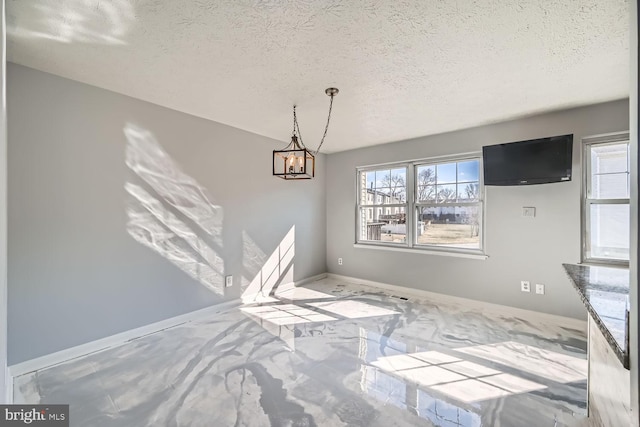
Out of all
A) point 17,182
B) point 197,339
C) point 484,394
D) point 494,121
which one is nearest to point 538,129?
point 494,121

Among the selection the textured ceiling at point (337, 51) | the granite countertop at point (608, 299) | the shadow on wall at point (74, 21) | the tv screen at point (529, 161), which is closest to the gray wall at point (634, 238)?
the granite countertop at point (608, 299)

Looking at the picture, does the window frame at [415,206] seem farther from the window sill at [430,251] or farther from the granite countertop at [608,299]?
the granite countertop at [608,299]

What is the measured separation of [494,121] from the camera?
3.48 m

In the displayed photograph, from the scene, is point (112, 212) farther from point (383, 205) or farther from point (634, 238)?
point (383, 205)

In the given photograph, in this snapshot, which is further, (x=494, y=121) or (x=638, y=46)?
(x=494, y=121)

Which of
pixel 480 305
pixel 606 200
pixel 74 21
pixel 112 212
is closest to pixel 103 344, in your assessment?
pixel 112 212

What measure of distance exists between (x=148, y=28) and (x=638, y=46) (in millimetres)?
2334

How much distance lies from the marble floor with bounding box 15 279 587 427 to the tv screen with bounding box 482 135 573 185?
5.44 ft

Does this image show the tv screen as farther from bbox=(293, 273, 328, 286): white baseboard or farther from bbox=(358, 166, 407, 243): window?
bbox=(293, 273, 328, 286): white baseboard

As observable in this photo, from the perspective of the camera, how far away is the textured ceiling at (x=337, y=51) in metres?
1.62

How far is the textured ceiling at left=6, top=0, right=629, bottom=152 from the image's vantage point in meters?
1.62

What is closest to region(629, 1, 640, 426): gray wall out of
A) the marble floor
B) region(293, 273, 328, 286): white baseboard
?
the marble floor

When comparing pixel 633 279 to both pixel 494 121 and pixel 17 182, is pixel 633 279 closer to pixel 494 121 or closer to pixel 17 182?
pixel 494 121

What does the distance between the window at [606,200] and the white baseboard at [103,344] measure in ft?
14.2
